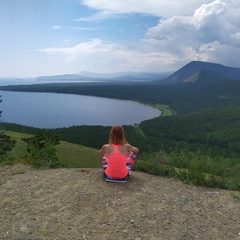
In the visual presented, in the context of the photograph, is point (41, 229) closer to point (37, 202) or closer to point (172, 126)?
point (37, 202)

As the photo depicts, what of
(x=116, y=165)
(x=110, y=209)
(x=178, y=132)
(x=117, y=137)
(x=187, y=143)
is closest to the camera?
(x=110, y=209)

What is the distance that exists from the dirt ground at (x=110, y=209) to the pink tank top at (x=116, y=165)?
0.34 meters

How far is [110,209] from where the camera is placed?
721cm

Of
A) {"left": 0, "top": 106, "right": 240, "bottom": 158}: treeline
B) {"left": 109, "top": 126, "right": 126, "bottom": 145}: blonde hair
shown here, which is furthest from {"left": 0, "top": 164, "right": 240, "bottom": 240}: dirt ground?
{"left": 0, "top": 106, "right": 240, "bottom": 158}: treeline

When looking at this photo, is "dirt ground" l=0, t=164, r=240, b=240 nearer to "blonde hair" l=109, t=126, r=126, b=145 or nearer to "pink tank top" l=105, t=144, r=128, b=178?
"pink tank top" l=105, t=144, r=128, b=178

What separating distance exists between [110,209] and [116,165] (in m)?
2.12

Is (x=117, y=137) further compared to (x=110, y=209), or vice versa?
(x=117, y=137)

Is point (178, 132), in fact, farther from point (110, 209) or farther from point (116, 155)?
point (110, 209)

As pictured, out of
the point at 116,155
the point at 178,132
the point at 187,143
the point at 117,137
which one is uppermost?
the point at 117,137

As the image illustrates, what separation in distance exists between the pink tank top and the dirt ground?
0.34 m

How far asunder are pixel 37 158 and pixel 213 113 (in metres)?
164

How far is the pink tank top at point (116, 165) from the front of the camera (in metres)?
9.08

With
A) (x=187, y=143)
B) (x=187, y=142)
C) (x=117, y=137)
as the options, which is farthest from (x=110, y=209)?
(x=187, y=142)

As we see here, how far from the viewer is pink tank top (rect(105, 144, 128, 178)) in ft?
29.8
